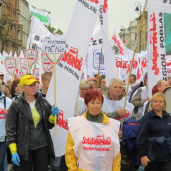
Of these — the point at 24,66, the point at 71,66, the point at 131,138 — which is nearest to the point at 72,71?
the point at 71,66

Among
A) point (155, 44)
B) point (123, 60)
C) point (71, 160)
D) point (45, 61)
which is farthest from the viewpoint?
point (123, 60)

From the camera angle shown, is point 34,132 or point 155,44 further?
point 155,44

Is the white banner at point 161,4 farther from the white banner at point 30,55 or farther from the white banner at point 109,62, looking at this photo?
the white banner at point 30,55

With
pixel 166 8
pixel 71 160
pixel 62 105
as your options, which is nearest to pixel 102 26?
pixel 166 8

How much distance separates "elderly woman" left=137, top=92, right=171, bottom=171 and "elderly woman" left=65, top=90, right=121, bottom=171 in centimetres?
97

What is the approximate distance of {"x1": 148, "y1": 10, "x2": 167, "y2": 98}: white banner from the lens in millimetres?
6973

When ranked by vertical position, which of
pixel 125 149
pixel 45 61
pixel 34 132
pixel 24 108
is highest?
pixel 45 61

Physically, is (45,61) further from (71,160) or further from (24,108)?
(71,160)

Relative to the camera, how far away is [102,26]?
8.67 metres

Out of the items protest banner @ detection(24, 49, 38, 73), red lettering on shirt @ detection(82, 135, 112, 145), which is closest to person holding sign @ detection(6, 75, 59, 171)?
red lettering on shirt @ detection(82, 135, 112, 145)

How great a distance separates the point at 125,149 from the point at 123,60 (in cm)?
893

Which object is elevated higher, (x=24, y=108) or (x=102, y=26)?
(x=102, y=26)

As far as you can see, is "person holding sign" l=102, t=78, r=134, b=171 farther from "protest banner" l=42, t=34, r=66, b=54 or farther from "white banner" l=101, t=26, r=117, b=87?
"white banner" l=101, t=26, r=117, b=87

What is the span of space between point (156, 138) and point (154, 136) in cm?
5
